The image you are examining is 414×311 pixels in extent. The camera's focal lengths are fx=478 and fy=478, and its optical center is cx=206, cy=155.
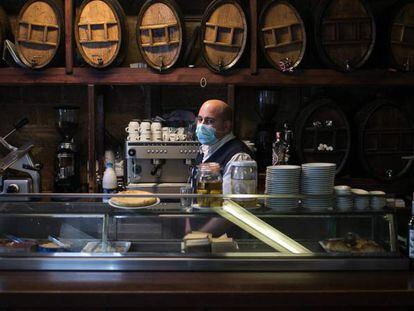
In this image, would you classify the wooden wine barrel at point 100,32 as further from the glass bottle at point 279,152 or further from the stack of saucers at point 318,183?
the stack of saucers at point 318,183

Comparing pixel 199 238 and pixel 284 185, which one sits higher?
pixel 284 185

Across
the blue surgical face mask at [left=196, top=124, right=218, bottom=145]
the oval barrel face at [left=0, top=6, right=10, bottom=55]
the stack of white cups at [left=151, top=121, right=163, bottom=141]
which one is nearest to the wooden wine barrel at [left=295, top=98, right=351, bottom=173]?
the blue surgical face mask at [left=196, top=124, right=218, bottom=145]

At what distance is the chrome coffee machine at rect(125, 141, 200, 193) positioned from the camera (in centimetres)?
393

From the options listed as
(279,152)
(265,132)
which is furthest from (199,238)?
(265,132)

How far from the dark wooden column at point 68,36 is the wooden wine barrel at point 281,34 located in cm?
155

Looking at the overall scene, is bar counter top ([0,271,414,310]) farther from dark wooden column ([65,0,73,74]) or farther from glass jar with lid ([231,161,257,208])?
dark wooden column ([65,0,73,74])

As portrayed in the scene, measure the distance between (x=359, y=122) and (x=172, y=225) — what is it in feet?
8.08

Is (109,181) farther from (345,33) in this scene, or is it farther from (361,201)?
(361,201)

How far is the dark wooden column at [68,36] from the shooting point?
153 inches

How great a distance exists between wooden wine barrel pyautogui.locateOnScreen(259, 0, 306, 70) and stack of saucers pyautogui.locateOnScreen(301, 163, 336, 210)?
1876mm
